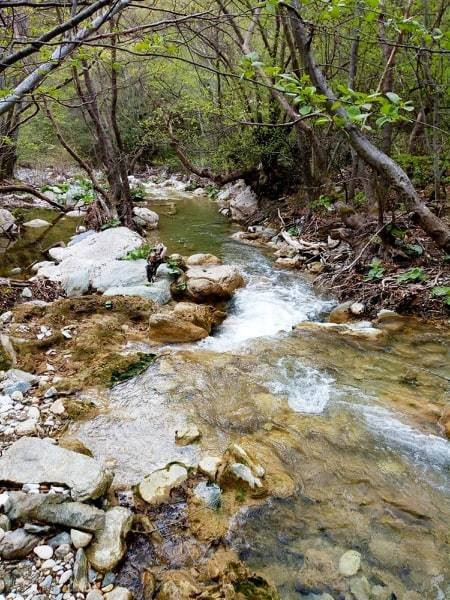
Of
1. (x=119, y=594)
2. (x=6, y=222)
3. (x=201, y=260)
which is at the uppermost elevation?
(x=119, y=594)

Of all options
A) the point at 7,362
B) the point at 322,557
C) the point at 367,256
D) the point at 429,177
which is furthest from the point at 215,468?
the point at 429,177

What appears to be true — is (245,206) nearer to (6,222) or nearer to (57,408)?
(6,222)

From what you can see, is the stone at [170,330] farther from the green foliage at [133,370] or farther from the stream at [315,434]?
the green foliage at [133,370]

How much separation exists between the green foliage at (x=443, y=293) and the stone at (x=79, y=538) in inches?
214

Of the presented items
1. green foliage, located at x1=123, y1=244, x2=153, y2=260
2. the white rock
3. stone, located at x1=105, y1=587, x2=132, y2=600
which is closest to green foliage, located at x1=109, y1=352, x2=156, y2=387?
the white rock

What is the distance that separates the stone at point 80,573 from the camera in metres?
2.12

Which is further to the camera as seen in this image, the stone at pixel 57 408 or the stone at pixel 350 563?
the stone at pixel 57 408

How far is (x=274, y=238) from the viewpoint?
1114 cm

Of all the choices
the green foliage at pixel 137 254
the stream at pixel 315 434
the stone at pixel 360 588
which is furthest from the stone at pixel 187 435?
the green foliage at pixel 137 254

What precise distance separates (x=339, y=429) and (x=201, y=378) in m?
1.61

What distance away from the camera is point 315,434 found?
12.0 ft

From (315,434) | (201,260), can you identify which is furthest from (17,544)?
(201,260)

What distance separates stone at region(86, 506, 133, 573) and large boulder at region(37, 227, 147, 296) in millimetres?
5021

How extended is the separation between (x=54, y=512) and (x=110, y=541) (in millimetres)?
373
